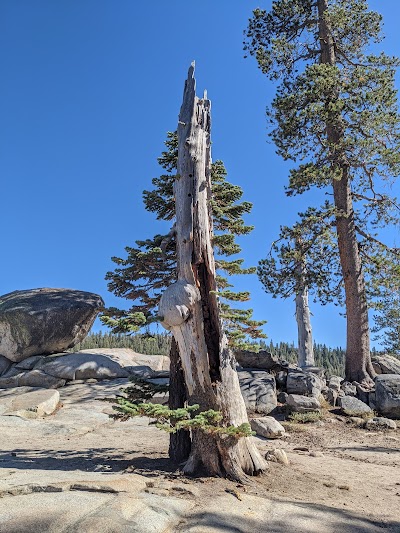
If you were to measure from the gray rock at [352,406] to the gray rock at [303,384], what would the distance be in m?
0.81

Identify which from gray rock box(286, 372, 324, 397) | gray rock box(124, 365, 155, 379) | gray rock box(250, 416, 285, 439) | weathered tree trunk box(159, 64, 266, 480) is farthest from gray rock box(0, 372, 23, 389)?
weathered tree trunk box(159, 64, 266, 480)

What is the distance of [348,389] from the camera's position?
46.3 feet

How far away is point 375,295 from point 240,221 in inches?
360

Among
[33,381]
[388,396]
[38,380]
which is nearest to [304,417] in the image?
[388,396]

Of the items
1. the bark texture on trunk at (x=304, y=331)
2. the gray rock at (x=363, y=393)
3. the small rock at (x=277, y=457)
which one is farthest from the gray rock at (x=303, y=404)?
the bark texture on trunk at (x=304, y=331)

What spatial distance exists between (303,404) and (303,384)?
112cm

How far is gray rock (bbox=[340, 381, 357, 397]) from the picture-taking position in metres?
14.0

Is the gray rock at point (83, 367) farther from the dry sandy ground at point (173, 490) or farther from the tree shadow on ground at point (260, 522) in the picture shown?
the tree shadow on ground at point (260, 522)

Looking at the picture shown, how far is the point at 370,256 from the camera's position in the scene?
632 inches

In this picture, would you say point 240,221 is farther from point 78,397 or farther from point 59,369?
point 59,369

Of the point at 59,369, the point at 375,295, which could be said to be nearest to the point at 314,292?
the point at 375,295

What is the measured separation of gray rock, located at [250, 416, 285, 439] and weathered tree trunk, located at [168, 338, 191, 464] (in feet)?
11.2

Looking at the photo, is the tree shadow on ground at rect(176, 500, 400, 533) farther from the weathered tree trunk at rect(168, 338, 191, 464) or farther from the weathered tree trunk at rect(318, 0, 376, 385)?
the weathered tree trunk at rect(318, 0, 376, 385)

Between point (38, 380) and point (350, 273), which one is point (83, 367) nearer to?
point (38, 380)
